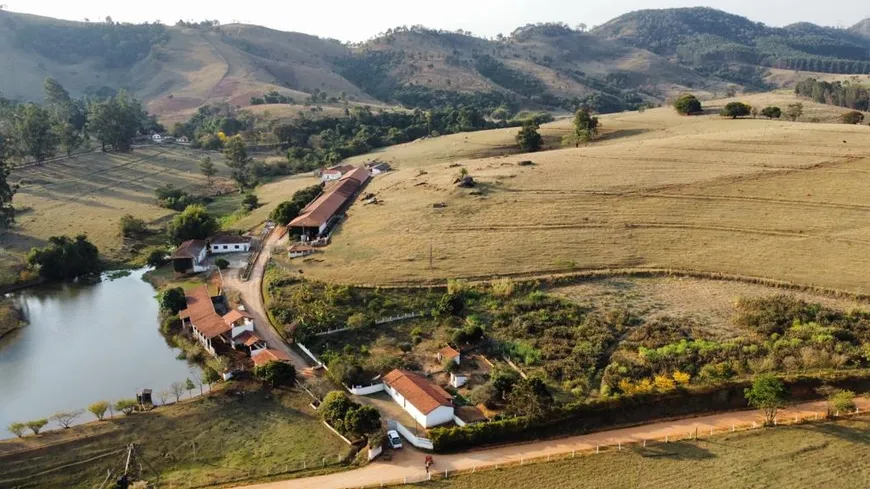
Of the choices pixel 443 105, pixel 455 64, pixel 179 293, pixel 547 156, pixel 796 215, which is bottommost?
pixel 179 293

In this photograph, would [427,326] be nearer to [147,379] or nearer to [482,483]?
[482,483]

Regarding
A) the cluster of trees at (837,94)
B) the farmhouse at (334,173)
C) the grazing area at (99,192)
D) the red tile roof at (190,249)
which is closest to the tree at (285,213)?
the red tile roof at (190,249)

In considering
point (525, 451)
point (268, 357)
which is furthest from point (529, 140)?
point (525, 451)

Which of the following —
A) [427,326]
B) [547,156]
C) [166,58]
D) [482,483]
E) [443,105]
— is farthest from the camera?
[166,58]

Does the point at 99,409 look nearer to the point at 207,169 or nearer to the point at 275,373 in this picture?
the point at 275,373

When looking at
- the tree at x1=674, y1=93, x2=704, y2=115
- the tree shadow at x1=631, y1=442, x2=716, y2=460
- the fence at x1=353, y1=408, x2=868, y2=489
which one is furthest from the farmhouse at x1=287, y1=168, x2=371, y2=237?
the tree at x1=674, y1=93, x2=704, y2=115

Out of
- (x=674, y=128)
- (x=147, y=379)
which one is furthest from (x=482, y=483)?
(x=674, y=128)

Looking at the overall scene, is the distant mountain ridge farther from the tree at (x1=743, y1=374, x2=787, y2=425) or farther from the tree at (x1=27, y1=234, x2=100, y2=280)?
the tree at (x1=743, y1=374, x2=787, y2=425)

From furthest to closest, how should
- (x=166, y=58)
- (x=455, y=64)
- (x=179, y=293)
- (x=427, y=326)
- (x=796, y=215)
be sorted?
(x=455, y=64) → (x=166, y=58) → (x=796, y=215) → (x=179, y=293) → (x=427, y=326)

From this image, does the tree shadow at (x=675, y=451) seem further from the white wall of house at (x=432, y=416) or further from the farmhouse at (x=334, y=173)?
the farmhouse at (x=334, y=173)
